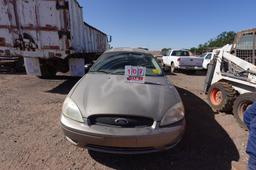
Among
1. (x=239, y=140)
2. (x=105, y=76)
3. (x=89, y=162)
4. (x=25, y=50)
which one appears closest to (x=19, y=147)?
(x=89, y=162)

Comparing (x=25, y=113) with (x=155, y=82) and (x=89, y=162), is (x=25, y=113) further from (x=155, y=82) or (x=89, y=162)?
→ (x=155, y=82)

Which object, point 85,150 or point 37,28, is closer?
point 85,150

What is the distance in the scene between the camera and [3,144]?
11.2 feet

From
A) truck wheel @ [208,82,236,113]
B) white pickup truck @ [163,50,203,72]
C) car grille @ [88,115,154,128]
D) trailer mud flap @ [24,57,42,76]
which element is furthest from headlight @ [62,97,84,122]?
white pickup truck @ [163,50,203,72]

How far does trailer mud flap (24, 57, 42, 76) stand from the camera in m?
7.01

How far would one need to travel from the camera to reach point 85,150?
10.9ft

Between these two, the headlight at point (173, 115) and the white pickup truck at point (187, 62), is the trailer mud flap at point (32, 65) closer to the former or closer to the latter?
the headlight at point (173, 115)

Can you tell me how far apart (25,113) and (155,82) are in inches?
118

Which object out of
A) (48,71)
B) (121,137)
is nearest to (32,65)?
(48,71)

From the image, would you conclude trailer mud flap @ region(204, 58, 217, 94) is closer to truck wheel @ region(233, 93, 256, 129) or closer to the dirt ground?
the dirt ground

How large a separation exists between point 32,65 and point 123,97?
5177 millimetres

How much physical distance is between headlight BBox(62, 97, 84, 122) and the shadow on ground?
A: 0.74 metres

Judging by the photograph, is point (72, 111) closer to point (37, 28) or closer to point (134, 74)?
point (134, 74)

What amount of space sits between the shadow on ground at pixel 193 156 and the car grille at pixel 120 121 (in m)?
0.67
